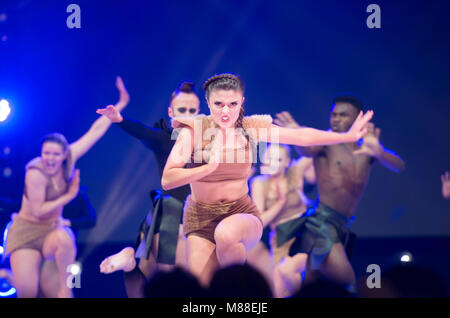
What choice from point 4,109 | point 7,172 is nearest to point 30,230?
point 7,172

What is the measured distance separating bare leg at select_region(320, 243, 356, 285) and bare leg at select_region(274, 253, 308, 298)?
17cm

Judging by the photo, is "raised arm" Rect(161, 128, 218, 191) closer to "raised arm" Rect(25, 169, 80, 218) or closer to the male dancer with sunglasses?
the male dancer with sunglasses

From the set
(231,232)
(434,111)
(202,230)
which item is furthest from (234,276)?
(434,111)

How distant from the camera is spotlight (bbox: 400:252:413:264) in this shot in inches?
175

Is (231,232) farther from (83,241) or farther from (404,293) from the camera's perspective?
(83,241)

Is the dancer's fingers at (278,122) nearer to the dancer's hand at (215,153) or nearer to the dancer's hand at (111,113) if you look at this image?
the dancer's hand at (215,153)

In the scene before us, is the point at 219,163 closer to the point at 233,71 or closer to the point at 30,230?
the point at 233,71

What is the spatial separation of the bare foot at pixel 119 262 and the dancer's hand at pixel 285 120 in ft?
5.59

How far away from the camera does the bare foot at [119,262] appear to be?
3834mm

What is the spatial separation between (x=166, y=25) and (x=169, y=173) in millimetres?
2009

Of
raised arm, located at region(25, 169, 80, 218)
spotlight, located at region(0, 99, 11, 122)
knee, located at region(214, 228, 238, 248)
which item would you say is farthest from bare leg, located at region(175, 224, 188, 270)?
spotlight, located at region(0, 99, 11, 122)

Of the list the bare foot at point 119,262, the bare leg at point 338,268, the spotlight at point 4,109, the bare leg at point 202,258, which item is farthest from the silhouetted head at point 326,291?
the spotlight at point 4,109

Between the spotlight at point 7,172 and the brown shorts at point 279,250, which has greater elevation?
the spotlight at point 7,172

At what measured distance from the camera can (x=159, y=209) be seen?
386 centimetres
